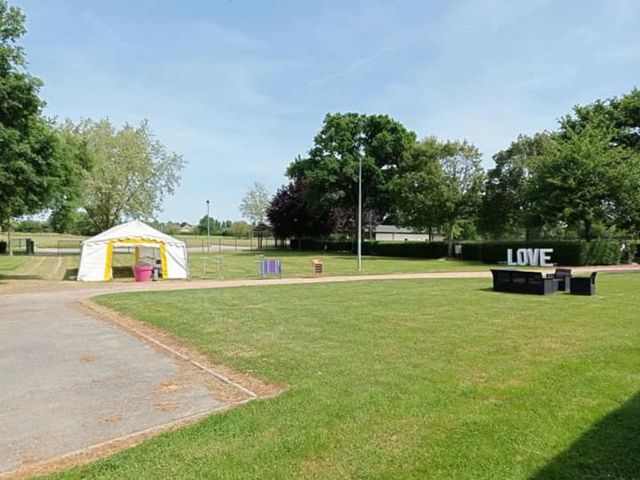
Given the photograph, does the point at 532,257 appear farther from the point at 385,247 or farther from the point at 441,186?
the point at 385,247

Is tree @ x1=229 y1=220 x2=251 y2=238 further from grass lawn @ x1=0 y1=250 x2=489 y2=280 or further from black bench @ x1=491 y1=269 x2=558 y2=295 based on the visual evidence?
black bench @ x1=491 y1=269 x2=558 y2=295

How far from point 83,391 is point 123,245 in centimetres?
1741

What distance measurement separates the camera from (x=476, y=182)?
36.2 metres

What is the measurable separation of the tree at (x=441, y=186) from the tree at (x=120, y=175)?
22.3m

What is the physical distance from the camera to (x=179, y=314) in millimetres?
10875

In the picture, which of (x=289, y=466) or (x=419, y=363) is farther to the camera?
(x=419, y=363)

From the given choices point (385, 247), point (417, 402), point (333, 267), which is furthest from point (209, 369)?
point (385, 247)

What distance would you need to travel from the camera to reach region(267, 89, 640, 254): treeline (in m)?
29.3

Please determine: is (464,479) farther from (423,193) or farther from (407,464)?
(423,193)

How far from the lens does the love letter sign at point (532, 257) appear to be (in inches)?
1139

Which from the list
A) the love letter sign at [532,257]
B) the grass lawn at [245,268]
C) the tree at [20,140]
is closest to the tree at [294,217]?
the grass lawn at [245,268]

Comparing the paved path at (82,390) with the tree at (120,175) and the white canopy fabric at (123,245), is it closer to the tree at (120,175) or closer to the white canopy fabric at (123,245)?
the white canopy fabric at (123,245)

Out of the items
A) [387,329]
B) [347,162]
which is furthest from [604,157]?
[387,329]

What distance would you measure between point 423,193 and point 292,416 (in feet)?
110
